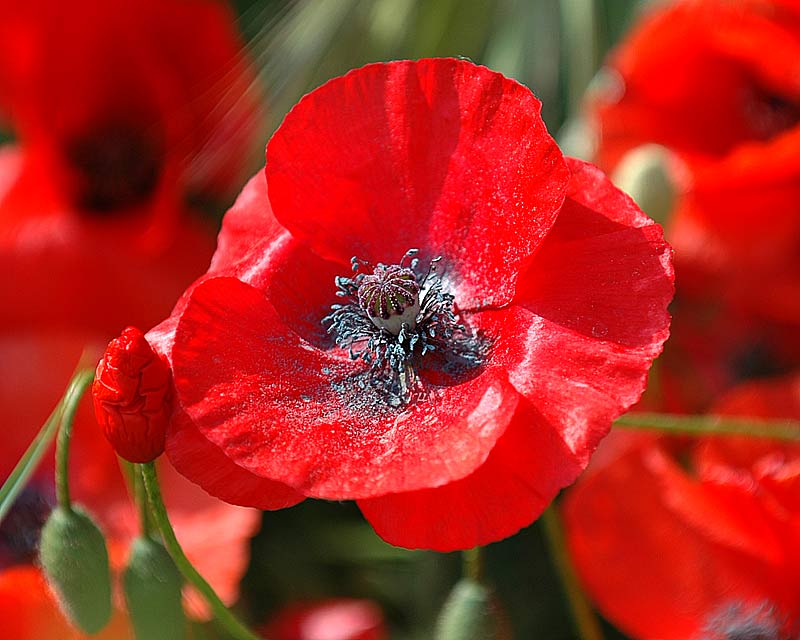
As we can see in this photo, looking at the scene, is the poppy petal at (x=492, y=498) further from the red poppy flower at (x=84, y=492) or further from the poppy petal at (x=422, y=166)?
the red poppy flower at (x=84, y=492)

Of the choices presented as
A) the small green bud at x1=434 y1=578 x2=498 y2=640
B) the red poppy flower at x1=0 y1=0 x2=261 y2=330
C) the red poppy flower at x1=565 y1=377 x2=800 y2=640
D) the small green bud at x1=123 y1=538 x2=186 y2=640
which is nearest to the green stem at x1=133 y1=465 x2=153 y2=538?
the small green bud at x1=123 y1=538 x2=186 y2=640

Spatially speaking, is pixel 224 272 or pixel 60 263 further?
pixel 60 263

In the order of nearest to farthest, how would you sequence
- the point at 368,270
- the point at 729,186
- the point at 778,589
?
the point at 368,270, the point at 778,589, the point at 729,186

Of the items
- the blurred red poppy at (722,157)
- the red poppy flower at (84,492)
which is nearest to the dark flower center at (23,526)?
the red poppy flower at (84,492)

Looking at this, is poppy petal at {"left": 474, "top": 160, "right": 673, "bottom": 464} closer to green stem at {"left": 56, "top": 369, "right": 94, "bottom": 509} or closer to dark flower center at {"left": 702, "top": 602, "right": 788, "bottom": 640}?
green stem at {"left": 56, "top": 369, "right": 94, "bottom": 509}

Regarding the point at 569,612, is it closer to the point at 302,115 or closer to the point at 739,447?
the point at 739,447

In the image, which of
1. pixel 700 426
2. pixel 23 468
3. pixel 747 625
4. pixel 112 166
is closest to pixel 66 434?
pixel 23 468

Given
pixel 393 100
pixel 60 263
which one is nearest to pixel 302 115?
pixel 393 100
